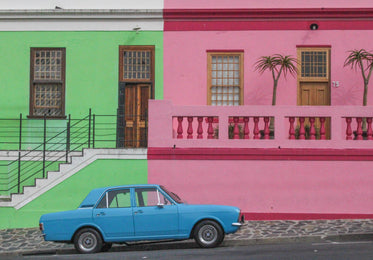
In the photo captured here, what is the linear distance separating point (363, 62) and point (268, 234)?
7085 mm

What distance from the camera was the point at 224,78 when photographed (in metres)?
20.6

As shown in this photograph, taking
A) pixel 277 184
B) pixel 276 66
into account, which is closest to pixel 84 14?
pixel 276 66

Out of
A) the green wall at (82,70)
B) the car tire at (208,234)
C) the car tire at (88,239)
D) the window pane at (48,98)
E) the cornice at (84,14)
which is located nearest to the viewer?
the car tire at (208,234)

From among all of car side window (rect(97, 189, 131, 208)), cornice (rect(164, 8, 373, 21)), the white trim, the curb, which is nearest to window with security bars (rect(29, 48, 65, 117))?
the white trim

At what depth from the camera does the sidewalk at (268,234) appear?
49.3 ft

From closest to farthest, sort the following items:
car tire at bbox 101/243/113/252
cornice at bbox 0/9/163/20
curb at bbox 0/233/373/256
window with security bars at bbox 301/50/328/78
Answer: car tire at bbox 101/243/113/252 → curb at bbox 0/233/373/256 → window with security bars at bbox 301/50/328/78 → cornice at bbox 0/9/163/20

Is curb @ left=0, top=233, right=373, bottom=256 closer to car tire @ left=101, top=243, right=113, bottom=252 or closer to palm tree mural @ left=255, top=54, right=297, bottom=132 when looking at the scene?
car tire @ left=101, top=243, right=113, bottom=252

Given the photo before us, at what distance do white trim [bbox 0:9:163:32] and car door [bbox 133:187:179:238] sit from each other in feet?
25.6

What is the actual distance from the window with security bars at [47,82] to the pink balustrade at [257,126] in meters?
4.12

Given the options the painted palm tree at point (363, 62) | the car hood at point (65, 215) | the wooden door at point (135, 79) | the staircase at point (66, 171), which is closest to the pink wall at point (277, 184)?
the staircase at point (66, 171)

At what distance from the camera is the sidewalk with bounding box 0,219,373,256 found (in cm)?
1502

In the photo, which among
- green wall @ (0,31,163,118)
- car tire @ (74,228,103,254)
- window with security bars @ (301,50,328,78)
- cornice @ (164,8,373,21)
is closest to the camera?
car tire @ (74,228,103,254)

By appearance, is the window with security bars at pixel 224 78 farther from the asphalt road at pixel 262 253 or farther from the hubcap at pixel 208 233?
the hubcap at pixel 208 233

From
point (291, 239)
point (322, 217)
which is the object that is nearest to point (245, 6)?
point (322, 217)
